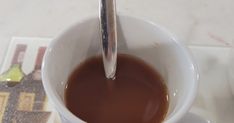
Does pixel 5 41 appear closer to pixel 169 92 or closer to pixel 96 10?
pixel 96 10

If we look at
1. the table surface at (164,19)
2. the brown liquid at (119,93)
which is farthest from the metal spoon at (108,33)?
the table surface at (164,19)

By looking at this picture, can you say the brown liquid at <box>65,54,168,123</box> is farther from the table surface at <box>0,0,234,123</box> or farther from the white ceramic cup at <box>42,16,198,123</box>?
the table surface at <box>0,0,234,123</box>

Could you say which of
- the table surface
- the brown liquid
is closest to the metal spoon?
the brown liquid

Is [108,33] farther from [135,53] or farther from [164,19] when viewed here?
[164,19]

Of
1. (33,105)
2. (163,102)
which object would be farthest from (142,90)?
(33,105)

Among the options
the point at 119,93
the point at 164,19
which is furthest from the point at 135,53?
the point at 164,19

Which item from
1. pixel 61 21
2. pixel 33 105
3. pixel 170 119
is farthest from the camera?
pixel 61 21
